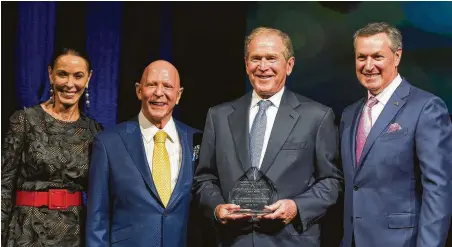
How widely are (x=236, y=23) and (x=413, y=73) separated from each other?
46.0 inches

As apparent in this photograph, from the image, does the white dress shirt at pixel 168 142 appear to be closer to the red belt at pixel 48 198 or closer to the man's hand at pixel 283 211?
the red belt at pixel 48 198

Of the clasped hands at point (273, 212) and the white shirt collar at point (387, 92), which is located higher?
the white shirt collar at point (387, 92)

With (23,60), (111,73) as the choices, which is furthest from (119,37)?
(23,60)

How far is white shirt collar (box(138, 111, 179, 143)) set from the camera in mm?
3641

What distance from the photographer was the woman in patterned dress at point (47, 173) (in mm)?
3652

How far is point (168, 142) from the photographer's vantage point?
12.0ft

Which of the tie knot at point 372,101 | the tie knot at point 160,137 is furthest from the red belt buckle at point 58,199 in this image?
the tie knot at point 372,101

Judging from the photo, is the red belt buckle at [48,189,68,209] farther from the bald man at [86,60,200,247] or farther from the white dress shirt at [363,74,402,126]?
the white dress shirt at [363,74,402,126]

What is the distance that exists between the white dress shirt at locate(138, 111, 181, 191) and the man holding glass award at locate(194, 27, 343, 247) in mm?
177

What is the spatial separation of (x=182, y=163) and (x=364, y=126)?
97cm

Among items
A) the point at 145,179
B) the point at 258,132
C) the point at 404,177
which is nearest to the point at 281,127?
the point at 258,132

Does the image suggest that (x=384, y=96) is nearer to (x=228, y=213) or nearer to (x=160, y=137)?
(x=228, y=213)

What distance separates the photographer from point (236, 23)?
4.41 metres

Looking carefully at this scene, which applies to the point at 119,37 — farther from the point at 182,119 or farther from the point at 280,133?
the point at 280,133
